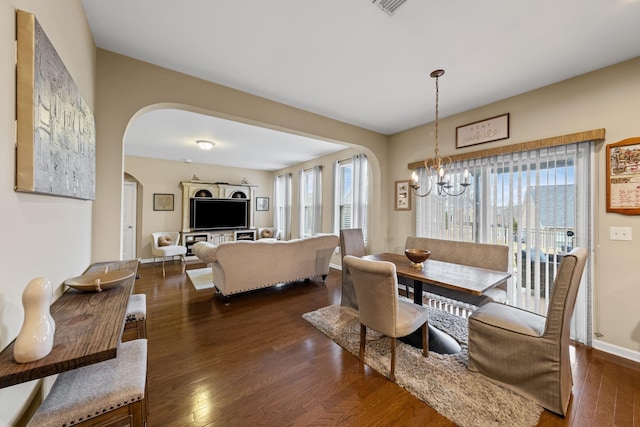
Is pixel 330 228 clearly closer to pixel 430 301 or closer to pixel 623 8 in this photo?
pixel 430 301

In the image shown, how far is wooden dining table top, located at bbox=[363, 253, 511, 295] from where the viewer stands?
1936 mm

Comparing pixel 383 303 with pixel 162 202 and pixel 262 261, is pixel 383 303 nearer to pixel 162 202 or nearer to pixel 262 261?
pixel 262 261

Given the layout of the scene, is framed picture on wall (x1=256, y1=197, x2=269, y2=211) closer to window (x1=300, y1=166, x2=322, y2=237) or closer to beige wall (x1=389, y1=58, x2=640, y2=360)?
window (x1=300, y1=166, x2=322, y2=237)

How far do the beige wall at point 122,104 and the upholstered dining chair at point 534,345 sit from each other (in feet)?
10.1

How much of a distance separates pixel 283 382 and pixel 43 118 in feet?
6.86

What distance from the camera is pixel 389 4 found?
5.43ft

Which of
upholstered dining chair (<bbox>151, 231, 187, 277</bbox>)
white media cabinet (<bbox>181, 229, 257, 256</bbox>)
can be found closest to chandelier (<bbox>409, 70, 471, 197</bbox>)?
upholstered dining chair (<bbox>151, 231, 187, 277</bbox>)

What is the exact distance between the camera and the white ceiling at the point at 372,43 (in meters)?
1.72

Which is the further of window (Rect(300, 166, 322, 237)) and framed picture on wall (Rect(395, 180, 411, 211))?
window (Rect(300, 166, 322, 237))

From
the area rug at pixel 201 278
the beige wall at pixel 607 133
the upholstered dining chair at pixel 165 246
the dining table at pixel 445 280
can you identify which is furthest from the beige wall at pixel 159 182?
the beige wall at pixel 607 133

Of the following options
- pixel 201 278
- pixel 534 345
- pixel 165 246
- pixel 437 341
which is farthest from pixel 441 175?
pixel 165 246

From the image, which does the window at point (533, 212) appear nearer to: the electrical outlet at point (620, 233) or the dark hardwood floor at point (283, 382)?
the electrical outlet at point (620, 233)

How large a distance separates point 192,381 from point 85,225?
4.68 feet

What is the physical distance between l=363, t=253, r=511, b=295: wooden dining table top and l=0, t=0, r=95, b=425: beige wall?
2369 mm
